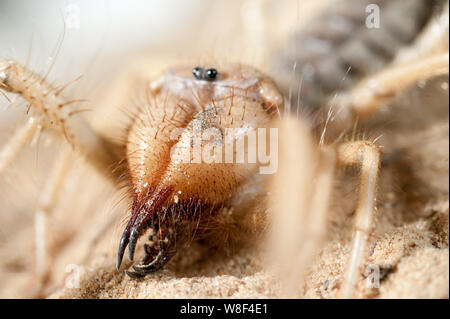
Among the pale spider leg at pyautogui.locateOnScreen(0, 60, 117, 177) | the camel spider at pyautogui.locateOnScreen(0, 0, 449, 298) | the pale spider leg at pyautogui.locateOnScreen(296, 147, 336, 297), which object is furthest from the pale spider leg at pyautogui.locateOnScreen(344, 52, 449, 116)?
the pale spider leg at pyautogui.locateOnScreen(0, 60, 117, 177)

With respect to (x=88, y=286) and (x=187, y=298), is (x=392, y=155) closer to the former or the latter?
(x=187, y=298)

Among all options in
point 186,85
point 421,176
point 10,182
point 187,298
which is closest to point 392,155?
point 421,176

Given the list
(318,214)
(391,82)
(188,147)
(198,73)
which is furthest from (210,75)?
(391,82)

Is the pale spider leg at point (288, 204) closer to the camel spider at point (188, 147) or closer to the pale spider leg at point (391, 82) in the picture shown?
the camel spider at point (188, 147)

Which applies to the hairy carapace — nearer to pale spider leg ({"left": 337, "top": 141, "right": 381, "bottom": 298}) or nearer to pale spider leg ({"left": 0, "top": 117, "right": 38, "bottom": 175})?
pale spider leg ({"left": 337, "top": 141, "right": 381, "bottom": 298})

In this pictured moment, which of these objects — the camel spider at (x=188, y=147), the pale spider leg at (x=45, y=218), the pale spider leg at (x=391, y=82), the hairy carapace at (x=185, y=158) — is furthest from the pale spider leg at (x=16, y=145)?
the pale spider leg at (x=391, y=82)

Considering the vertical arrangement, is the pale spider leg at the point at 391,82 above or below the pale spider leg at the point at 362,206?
above
